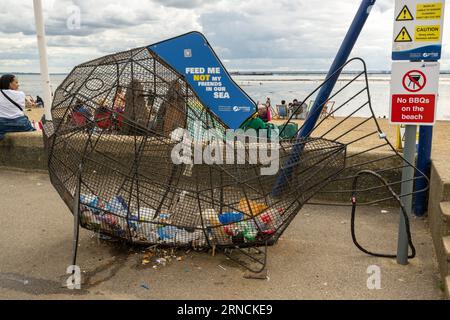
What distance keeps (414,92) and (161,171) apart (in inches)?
108

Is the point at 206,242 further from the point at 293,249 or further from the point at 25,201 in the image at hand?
the point at 25,201

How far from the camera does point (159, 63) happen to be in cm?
498

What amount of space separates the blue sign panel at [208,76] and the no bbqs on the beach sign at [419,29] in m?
2.02

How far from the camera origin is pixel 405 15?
374 cm

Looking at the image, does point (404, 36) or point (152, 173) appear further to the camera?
point (152, 173)

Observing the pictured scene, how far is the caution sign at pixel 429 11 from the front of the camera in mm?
3699

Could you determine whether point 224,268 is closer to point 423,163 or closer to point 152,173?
point 152,173

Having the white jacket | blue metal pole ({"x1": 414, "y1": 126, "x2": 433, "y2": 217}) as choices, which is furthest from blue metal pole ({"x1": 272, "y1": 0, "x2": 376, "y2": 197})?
the white jacket

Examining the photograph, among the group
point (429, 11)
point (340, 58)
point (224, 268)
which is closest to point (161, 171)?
point (224, 268)

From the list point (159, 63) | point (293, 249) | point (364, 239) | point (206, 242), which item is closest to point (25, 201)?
point (159, 63)

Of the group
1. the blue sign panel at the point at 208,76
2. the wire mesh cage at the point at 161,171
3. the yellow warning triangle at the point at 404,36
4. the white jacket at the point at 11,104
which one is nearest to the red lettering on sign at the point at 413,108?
the wire mesh cage at the point at 161,171

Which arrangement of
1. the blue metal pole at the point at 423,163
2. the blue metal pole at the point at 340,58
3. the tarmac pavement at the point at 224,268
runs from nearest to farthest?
the tarmac pavement at the point at 224,268
the blue metal pole at the point at 340,58
the blue metal pole at the point at 423,163

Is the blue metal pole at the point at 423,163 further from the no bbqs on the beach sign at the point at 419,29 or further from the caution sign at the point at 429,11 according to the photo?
the caution sign at the point at 429,11

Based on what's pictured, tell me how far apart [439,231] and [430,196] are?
1.04 m
